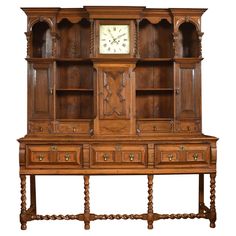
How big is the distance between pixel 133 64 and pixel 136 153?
124cm

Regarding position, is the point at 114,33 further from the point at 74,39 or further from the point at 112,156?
the point at 112,156

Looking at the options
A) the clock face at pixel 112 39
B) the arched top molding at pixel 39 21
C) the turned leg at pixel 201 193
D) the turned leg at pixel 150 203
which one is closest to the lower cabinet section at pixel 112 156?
the turned leg at pixel 150 203

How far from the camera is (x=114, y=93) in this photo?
6.98 meters

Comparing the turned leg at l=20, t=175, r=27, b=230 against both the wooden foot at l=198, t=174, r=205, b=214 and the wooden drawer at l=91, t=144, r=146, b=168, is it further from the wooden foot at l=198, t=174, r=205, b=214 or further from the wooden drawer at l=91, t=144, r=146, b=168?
the wooden foot at l=198, t=174, r=205, b=214

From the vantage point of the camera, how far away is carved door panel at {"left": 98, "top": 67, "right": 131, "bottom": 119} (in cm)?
696

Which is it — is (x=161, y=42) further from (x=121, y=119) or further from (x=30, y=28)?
(x=30, y=28)

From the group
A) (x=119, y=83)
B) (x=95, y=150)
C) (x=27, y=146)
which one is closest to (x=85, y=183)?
(x=95, y=150)

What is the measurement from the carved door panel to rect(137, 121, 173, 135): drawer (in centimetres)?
26

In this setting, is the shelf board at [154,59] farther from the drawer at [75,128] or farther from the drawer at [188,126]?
the drawer at [75,128]

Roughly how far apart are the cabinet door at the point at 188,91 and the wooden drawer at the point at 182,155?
580 millimetres

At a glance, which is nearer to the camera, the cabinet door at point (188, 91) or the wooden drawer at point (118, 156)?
the wooden drawer at point (118, 156)

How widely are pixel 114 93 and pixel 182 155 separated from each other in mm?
1255

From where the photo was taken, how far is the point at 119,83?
6.98m

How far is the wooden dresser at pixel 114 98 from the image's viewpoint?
6676 millimetres
